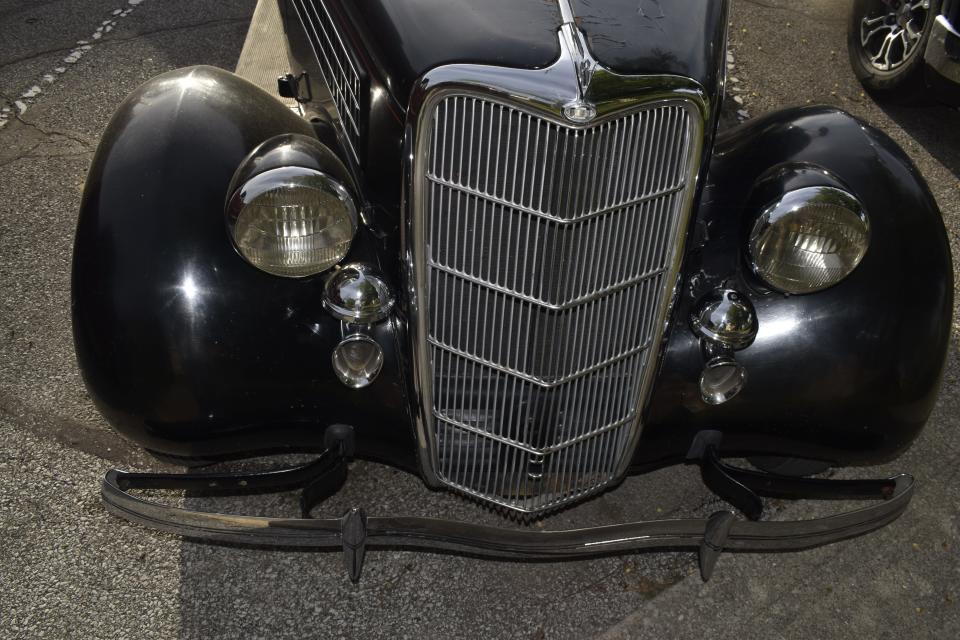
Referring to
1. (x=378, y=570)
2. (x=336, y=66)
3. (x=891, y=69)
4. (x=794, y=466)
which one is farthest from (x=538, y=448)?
(x=891, y=69)

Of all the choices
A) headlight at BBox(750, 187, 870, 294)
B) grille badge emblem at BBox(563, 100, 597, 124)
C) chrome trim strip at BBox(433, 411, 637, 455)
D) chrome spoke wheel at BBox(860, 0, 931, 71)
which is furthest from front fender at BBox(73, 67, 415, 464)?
chrome spoke wheel at BBox(860, 0, 931, 71)

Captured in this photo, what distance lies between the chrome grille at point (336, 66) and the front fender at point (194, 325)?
1.18ft

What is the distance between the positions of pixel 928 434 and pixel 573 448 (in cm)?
170

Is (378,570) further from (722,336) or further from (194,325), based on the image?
(722,336)

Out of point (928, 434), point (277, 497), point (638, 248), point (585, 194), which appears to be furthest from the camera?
point (928, 434)

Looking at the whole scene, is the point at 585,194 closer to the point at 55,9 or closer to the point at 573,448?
the point at 573,448

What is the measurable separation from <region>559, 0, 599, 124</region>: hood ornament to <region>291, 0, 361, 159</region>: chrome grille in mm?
669

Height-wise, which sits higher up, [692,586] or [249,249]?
[249,249]

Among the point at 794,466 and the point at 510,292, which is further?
the point at 794,466

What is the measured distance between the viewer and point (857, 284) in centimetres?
240

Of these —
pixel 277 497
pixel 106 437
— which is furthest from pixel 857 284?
pixel 106 437

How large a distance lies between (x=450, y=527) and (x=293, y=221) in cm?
87

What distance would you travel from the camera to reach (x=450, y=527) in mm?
2262

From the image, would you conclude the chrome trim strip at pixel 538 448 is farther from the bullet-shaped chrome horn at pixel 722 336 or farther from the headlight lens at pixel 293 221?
the headlight lens at pixel 293 221
